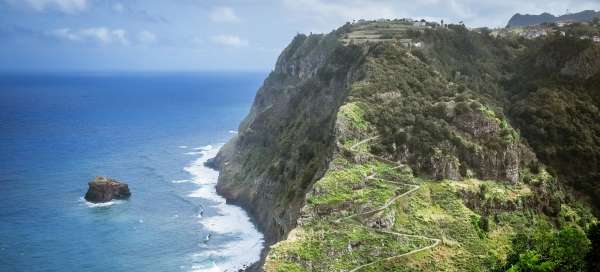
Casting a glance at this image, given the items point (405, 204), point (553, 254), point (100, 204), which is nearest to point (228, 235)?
point (100, 204)

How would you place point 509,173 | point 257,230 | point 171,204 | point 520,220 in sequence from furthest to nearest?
point 171,204 → point 257,230 → point 509,173 → point 520,220

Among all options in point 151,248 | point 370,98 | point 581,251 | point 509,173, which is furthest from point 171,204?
point 581,251

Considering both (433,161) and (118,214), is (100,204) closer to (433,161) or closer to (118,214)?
(118,214)

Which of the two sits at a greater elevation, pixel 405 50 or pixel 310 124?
pixel 405 50

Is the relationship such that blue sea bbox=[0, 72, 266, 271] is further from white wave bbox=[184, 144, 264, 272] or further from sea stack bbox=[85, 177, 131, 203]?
sea stack bbox=[85, 177, 131, 203]

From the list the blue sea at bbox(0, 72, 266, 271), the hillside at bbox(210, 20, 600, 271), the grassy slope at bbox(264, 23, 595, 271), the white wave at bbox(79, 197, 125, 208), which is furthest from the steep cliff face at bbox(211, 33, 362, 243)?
the white wave at bbox(79, 197, 125, 208)

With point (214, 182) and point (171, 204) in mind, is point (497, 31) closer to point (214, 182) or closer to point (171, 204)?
point (214, 182)

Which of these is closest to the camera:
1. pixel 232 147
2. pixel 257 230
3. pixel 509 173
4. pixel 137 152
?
pixel 509 173
